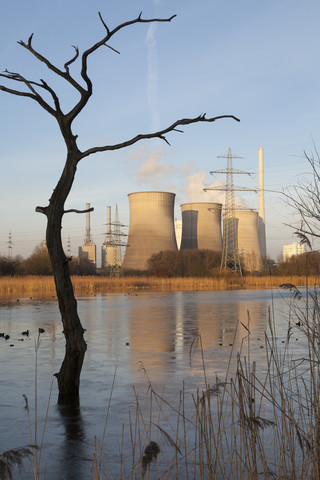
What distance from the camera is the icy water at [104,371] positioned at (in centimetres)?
337

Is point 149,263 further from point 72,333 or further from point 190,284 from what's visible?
point 72,333

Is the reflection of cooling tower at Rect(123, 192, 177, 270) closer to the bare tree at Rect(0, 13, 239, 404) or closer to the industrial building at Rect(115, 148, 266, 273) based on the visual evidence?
the industrial building at Rect(115, 148, 266, 273)

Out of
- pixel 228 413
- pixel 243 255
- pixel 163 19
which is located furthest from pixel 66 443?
pixel 243 255

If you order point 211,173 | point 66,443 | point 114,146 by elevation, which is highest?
point 211,173

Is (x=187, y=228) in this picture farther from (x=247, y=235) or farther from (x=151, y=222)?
(x=151, y=222)

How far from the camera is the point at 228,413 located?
3879 mm

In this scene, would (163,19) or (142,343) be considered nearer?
(163,19)

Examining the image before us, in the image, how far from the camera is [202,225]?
49812 millimetres

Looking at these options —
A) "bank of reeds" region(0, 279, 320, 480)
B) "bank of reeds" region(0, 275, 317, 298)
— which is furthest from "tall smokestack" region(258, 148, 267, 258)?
"bank of reeds" region(0, 279, 320, 480)

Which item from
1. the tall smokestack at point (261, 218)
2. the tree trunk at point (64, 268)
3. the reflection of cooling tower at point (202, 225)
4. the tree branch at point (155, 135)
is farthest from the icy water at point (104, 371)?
the tall smokestack at point (261, 218)

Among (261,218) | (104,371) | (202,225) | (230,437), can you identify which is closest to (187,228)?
(202,225)

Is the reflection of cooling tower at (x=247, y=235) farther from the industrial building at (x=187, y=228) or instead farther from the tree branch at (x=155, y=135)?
the tree branch at (x=155, y=135)

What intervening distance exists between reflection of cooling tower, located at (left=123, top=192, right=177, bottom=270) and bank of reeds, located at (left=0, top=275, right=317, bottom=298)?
7905 millimetres

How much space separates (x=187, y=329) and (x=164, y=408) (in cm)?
586
